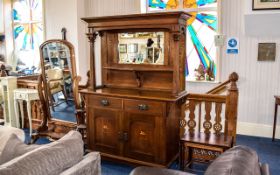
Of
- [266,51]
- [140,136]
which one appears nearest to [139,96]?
[140,136]

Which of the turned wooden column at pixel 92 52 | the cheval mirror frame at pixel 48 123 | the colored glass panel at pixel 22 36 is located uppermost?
the colored glass panel at pixel 22 36

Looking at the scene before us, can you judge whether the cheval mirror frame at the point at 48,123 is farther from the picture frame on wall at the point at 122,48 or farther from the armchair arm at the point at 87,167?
the armchair arm at the point at 87,167

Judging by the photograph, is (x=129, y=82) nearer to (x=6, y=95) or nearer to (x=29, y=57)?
(x=6, y=95)

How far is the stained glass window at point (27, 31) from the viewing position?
287 inches

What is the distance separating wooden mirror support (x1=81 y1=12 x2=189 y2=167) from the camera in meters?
3.16

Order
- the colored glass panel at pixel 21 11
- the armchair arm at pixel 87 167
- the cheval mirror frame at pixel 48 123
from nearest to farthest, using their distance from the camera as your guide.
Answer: the armchair arm at pixel 87 167 → the cheval mirror frame at pixel 48 123 → the colored glass panel at pixel 21 11

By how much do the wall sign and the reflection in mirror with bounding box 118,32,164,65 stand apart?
1.67 meters

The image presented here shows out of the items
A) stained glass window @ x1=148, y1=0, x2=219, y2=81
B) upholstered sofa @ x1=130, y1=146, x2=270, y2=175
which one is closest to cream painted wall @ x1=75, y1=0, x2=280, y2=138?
stained glass window @ x1=148, y1=0, x2=219, y2=81

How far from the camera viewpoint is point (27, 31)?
24.6 ft

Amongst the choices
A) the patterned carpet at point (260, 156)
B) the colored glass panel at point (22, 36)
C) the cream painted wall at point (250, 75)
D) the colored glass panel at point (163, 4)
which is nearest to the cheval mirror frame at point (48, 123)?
the patterned carpet at point (260, 156)

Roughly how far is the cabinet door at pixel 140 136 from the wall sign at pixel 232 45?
7.30ft

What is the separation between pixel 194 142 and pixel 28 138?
9.06 ft

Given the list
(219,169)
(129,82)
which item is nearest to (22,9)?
(129,82)

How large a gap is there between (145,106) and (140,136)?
0.37m
